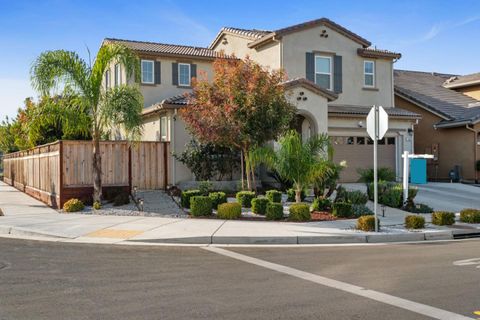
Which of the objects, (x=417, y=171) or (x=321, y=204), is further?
(x=417, y=171)

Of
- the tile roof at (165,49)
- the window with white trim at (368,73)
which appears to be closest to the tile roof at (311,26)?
the window with white trim at (368,73)

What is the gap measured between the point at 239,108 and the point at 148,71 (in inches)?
373

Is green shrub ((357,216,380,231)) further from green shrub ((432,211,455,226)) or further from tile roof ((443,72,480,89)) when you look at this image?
tile roof ((443,72,480,89))

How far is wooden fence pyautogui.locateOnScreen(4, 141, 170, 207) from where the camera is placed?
16.9 meters

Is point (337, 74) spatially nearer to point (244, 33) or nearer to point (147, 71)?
point (244, 33)

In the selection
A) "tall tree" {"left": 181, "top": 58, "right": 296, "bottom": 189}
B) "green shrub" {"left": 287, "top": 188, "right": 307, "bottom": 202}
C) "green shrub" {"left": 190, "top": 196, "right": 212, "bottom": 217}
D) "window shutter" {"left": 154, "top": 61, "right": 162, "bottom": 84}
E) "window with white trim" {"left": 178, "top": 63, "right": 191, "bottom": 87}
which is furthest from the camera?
"window with white trim" {"left": 178, "top": 63, "right": 191, "bottom": 87}

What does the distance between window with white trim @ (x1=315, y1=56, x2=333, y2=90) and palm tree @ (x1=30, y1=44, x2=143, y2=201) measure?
1086cm

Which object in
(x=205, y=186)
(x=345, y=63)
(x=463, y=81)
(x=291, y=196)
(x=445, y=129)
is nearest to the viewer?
(x=291, y=196)

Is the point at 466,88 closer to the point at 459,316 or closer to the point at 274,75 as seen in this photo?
the point at 274,75

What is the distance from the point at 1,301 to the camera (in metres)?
6.37

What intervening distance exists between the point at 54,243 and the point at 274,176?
426 inches

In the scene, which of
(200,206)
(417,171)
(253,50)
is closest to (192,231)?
(200,206)

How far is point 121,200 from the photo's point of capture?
1688cm

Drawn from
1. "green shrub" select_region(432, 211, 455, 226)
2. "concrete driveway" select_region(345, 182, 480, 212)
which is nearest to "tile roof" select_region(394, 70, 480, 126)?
"concrete driveway" select_region(345, 182, 480, 212)
